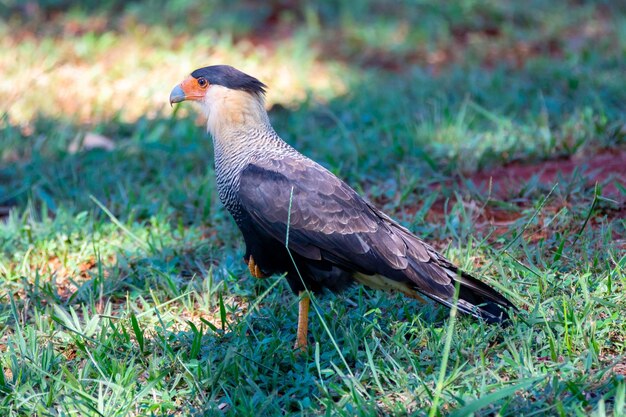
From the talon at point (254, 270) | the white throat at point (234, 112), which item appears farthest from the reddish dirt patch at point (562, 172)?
the talon at point (254, 270)

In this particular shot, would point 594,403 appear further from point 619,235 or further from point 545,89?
point 545,89

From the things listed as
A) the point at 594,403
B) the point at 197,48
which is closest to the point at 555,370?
the point at 594,403

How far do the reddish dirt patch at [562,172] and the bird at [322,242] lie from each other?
1.37 meters

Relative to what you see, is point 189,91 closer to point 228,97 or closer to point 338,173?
point 228,97

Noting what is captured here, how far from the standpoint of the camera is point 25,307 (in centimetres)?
406

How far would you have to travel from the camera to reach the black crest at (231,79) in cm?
410

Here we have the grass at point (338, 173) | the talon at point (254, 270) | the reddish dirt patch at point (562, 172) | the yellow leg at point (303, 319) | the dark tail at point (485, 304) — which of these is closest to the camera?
the grass at point (338, 173)

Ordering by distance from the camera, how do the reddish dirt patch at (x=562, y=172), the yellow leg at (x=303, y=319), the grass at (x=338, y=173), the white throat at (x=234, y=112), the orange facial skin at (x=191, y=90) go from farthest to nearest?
the reddish dirt patch at (x=562, y=172) < the orange facial skin at (x=191, y=90) < the white throat at (x=234, y=112) < the yellow leg at (x=303, y=319) < the grass at (x=338, y=173)

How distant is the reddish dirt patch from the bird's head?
5.27 feet

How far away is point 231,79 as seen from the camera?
162 inches

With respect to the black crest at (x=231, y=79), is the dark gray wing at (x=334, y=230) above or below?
below

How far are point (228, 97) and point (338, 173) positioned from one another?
132cm

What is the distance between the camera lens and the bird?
3623 millimetres

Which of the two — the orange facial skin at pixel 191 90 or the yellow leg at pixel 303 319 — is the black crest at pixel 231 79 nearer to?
the orange facial skin at pixel 191 90
